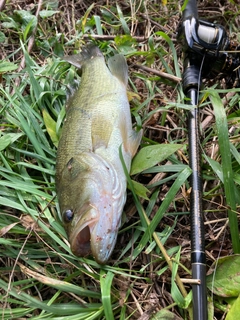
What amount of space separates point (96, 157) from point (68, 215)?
0.45m

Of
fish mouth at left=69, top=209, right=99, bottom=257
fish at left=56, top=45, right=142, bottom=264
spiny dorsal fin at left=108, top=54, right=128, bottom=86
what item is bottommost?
fish mouth at left=69, top=209, right=99, bottom=257

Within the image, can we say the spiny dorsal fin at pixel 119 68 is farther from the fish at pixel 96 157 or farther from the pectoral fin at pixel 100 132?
the pectoral fin at pixel 100 132

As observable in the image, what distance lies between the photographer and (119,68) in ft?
10.1

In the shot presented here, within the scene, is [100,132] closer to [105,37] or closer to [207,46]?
[207,46]

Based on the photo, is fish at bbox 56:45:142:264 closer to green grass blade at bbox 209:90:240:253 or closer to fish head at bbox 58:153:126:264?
fish head at bbox 58:153:126:264

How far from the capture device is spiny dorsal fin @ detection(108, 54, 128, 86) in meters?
3.07

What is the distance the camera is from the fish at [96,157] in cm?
234

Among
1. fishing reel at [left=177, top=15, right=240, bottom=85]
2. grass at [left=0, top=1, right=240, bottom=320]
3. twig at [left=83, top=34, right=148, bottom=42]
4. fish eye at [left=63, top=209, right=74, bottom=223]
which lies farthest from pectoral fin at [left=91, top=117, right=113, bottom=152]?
twig at [left=83, top=34, right=148, bottom=42]

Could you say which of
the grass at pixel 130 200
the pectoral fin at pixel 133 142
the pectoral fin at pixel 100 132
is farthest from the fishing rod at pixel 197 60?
the pectoral fin at pixel 100 132

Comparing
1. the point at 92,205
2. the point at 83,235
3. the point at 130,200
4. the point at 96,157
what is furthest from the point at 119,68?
the point at 83,235

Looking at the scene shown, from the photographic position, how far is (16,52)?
3.74m

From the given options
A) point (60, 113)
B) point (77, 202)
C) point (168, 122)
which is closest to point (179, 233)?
point (77, 202)

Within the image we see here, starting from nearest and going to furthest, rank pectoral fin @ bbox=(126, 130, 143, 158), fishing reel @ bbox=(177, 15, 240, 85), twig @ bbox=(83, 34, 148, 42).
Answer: pectoral fin @ bbox=(126, 130, 143, 158) → fishing reel @ bbox=(177, 15, 240, 85) → twig @ bbox=(83, 34, 148, 42)

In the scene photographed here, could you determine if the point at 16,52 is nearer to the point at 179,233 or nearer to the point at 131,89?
the point at 131,89
